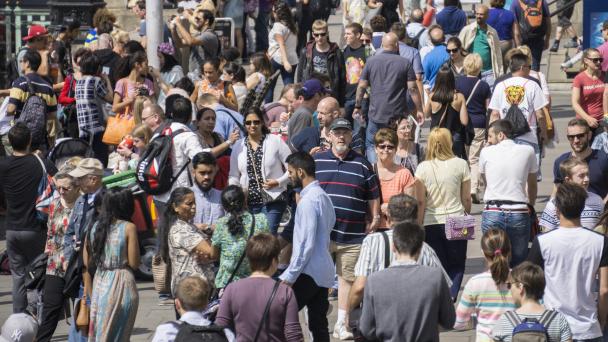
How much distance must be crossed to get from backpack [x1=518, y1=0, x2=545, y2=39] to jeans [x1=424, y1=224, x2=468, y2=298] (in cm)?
983

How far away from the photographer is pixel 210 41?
19.9 m

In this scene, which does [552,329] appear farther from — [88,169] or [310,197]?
[88,169]

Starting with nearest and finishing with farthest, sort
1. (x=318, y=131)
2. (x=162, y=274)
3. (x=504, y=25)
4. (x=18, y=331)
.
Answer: (x=18, y=331) < (x=162, y=274) < (x=318, y=131) < (x=504, y=25)

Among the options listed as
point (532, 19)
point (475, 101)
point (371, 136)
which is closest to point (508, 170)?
point (371, 136)

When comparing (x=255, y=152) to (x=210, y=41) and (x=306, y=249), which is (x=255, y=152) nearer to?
(x=306, y=249)

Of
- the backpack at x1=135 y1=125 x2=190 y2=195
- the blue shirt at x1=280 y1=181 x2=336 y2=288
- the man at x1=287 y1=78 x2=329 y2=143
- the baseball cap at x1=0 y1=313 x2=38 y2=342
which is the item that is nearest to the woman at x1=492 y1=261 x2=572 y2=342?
the blue shirt at x1=280 y1=181 x2=336 y2=288

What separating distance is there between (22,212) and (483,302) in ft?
15.1

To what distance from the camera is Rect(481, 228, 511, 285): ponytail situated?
8984 mm

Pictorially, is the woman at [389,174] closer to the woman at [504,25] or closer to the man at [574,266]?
the man at [574,266]

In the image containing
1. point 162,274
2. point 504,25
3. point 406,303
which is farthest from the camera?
point 504,25

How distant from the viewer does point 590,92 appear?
15.3m

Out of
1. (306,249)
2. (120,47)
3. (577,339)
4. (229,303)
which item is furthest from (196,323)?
(120,47)

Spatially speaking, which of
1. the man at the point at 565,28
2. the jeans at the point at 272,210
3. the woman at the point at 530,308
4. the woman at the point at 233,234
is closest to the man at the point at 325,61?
the jeans at the point at 272,210

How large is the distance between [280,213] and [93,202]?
2123 mm
